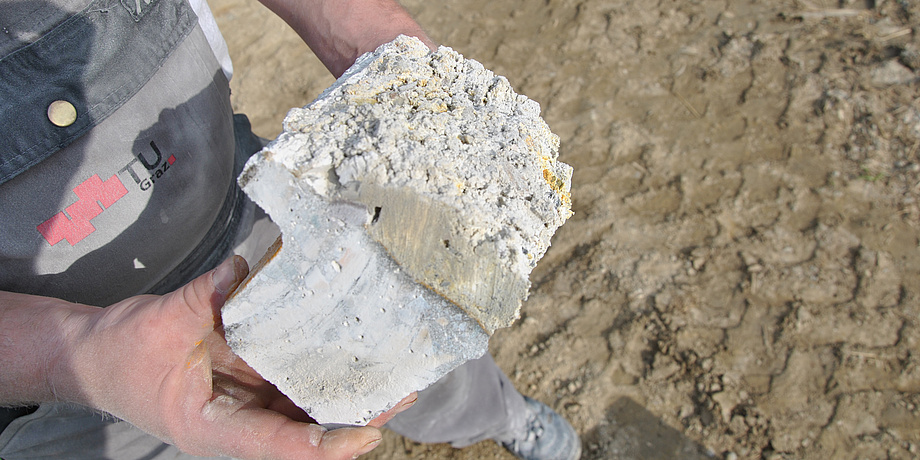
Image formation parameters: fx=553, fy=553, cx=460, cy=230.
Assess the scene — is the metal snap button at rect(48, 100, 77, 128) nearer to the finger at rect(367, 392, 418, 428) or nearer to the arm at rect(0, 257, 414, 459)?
the arm at rect(0, 257, 414, 459)

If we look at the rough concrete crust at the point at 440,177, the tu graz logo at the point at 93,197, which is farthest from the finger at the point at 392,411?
the tu graz logo at the point at 93,197

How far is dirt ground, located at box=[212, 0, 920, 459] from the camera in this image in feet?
7.40

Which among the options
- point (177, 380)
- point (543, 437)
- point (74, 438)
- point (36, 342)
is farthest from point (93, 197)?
point (543, 437)

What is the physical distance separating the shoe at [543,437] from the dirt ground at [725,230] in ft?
0.31

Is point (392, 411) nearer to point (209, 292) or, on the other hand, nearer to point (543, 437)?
point (209, 292)

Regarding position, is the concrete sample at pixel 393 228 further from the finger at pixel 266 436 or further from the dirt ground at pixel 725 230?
the dirt ground at pixel 725 230

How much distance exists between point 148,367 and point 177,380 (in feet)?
0.19

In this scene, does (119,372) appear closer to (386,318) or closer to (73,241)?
(73,241)

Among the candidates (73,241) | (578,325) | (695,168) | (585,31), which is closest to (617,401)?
(578,325)

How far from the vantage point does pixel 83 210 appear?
3.84 ft

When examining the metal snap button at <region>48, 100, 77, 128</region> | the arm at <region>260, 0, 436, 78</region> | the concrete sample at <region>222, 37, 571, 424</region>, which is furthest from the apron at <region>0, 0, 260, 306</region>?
the concrete sample at <region>222, 37, 571, 424</region>

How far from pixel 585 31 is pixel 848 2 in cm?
160

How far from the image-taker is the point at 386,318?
1065 millimetres

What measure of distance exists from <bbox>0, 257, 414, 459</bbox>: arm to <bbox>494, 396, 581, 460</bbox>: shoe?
1284 millimetres
